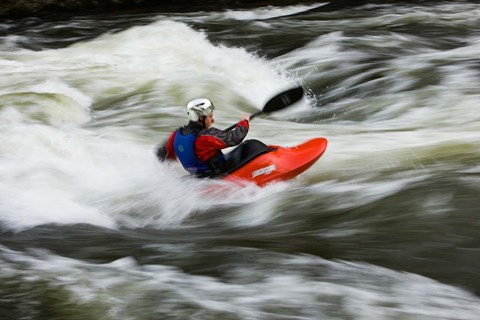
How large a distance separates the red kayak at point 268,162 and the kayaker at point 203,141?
12cm

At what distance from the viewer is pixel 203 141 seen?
16.4ft

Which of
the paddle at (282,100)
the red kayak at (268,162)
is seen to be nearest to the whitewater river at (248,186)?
the red kayak at (268,162)

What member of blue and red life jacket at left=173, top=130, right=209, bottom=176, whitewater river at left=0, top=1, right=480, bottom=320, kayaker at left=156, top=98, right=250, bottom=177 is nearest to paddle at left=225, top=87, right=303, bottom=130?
whitewater river at left=0, top=1, right=480, bottom=320

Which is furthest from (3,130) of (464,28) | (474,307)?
(464,28)

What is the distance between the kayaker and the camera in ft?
16.3

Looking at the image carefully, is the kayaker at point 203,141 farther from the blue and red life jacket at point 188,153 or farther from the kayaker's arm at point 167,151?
the kayaker's arm at point 167,151

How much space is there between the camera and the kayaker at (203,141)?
4.96 m

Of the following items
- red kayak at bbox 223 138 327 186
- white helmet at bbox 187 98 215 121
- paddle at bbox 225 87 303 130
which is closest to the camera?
white helmet at bbox 187 98 215 121

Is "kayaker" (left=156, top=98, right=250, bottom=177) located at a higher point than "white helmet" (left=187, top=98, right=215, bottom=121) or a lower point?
lower

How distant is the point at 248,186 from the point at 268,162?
0.24 meters

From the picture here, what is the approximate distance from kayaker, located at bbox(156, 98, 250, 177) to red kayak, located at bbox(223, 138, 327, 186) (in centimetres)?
12

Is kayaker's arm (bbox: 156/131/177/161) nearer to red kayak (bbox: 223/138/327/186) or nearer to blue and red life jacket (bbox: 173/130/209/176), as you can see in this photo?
blue and red life jacket (bbox: 173/130/209/176)

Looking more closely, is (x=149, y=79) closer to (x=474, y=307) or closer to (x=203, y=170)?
(x=203, y=170)

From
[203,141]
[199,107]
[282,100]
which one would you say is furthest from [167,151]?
[282,100]
